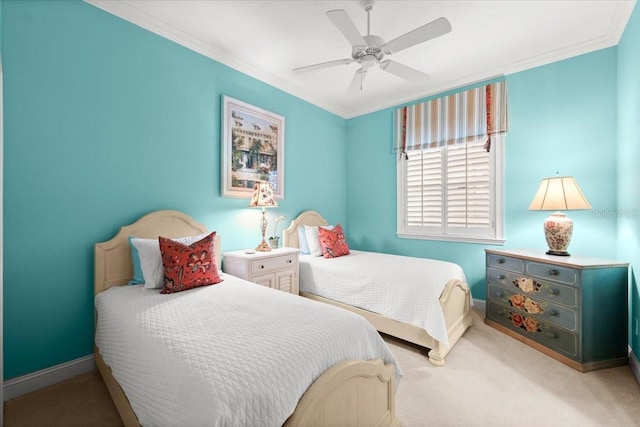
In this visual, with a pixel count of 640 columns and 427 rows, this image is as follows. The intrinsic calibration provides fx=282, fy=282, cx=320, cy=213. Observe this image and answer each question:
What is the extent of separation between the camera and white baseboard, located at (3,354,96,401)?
1.79 metres

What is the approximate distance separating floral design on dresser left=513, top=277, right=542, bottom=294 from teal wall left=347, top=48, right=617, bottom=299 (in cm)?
64

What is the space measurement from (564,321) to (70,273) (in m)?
Result: 3.78

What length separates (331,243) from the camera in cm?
336

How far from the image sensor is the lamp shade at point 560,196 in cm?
240

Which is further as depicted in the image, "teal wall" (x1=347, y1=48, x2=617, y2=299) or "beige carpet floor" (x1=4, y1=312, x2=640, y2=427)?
"teal wall" (x1=347, y1=48, x2=617, y2=299)

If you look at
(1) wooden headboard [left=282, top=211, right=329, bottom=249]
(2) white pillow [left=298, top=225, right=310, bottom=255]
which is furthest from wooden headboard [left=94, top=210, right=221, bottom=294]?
(2) white pillow [left=298, top=225, right=310, bottom=255]

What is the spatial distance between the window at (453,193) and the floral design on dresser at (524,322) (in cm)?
88

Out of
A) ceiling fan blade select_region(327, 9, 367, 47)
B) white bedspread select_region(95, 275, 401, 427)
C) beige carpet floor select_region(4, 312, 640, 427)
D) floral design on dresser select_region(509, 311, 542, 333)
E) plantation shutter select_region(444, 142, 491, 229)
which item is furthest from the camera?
plantation shutter select_region(444, 142, 491, 229)

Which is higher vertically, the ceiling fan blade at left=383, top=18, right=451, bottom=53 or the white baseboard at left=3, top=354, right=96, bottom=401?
the ceiling fan blade at left=383, top=18, right=451, bottom=53

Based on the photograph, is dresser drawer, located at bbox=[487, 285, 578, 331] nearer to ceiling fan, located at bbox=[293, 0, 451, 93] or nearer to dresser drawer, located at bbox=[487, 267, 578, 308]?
dresser drawer, located at bbox=[487, 267, 578, 308]

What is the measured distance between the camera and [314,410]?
1.09 metres

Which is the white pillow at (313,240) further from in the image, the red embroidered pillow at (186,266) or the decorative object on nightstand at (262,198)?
the red embroidered pillow at (186,266)

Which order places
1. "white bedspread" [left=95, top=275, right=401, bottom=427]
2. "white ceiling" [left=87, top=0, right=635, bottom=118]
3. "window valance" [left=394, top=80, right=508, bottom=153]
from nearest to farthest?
"white bedspread" [left=95, top=275, right=401, bottom=427]
"white ceiling" [left=87, top=0, right=635, bottom=118]
"window valance" [left=394, top=80, right=508, bottom=153]

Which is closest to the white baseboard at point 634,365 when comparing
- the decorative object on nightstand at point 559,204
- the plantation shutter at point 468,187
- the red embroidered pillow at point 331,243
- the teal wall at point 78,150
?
the decorative object on nightstand at point 559,204
